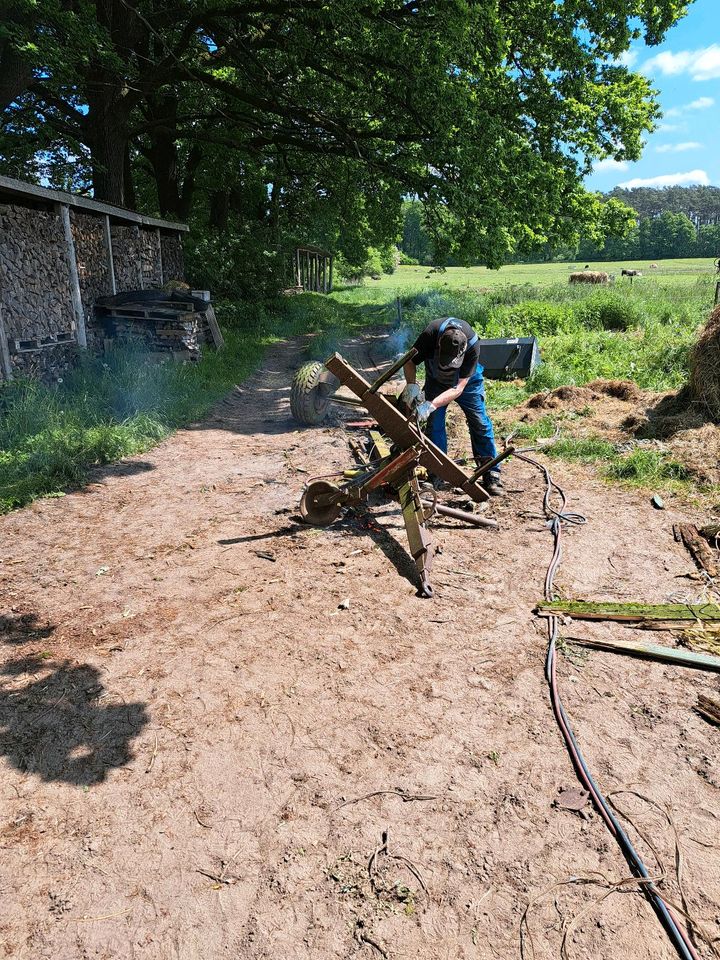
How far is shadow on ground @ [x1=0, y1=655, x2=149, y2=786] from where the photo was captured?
10.4 ft

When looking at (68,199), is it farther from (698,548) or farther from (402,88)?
(698,548)

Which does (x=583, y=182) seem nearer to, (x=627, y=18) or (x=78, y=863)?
(x=627, y=18)

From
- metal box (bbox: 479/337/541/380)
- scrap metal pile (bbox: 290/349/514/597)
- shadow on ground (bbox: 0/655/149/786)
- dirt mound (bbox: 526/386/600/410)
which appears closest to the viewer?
shadow on ground (bbox: 0/655/149/786)

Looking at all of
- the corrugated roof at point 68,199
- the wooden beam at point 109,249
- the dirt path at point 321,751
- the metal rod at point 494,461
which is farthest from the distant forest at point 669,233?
the dirt path at point 321,751

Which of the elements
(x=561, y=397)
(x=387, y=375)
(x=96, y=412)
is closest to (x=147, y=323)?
(x=96, y=412)

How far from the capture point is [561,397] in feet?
34.2

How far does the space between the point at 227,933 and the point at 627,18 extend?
53.7 feet

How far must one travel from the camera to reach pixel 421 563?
493cm

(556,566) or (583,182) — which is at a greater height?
(583,182)

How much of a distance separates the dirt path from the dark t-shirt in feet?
5.32

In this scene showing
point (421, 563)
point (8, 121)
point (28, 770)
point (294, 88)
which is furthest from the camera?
point (8, 121)

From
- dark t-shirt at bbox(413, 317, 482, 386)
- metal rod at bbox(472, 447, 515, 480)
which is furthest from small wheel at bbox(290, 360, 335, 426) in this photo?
metal rod at bbox(472, 447, 515, 480)

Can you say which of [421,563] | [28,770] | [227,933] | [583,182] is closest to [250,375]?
[583,182]

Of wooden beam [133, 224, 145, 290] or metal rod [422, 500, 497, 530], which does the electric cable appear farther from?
wooden beam [133, 224, 145, 290]
